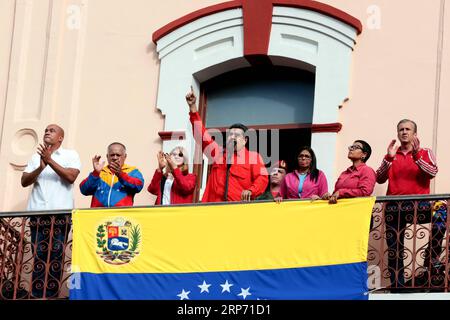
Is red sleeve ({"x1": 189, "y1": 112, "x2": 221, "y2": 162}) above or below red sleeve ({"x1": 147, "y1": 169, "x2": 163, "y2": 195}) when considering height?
above

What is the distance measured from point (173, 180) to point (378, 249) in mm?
2299

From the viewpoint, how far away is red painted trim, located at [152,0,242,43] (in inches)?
681

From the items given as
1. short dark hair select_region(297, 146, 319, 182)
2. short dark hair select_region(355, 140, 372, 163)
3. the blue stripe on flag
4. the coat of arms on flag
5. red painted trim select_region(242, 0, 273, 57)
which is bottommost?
the blue stripe on flag

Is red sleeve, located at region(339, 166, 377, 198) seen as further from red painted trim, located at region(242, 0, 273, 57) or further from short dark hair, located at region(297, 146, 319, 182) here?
red painted trim, located at region(242, 0, 273, 57)

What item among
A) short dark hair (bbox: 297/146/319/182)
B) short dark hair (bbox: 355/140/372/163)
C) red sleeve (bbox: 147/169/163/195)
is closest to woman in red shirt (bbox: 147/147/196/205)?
red sleeve (bbox: 147/169/163/195)

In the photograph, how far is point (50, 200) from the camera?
1628cm

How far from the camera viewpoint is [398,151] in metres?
15.4

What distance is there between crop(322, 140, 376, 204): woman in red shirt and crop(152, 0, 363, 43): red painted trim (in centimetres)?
195

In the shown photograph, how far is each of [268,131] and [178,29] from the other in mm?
1603

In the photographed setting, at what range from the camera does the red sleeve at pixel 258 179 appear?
50.5 feet
